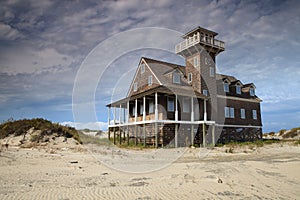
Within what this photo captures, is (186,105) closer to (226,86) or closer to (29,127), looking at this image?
(226,86)

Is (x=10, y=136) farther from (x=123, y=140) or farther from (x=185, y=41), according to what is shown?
(x=185, y=41)

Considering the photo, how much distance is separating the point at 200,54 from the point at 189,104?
5642 millimetres

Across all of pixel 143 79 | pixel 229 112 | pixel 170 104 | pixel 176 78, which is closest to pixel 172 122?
pixel 170 104

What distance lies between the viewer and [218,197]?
4906 mm

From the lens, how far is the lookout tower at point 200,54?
25.1 meters

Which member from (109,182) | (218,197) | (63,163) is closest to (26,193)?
(109,182)

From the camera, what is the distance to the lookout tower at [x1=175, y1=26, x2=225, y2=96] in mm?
25125

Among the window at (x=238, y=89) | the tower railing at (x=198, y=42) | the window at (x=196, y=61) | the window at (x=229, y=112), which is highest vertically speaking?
the tower railing at (x=198, y=42)

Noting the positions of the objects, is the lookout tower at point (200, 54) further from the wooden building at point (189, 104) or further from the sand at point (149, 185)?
the sand at point (149, 185)

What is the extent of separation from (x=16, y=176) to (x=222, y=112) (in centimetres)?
2321

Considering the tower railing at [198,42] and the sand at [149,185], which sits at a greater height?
the tower railing at [198,42]

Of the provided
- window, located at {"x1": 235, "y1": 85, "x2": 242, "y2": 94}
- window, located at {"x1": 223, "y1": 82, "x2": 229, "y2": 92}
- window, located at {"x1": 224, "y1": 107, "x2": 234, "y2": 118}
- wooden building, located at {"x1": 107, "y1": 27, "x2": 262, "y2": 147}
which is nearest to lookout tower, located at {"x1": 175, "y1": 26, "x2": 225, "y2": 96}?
wooden building, located at {"x1": 107, "y1": 27, "x2": 262, "y2": 147}

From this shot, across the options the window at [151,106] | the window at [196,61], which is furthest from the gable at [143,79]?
the window at [196,61]

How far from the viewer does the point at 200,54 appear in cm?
2536
